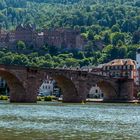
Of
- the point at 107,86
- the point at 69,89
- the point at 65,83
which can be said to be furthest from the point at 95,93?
the point at 65,83

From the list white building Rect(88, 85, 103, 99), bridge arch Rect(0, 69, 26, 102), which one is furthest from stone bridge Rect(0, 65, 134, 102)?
white building Rect(88, 85, 103, 99)

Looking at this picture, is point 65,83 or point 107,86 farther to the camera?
point 107,86

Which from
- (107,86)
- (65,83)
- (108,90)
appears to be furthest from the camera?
(108,90)

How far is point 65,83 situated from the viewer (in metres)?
122

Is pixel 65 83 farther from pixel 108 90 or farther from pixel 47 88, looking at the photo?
pixel 47 88

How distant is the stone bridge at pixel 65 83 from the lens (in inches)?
4291

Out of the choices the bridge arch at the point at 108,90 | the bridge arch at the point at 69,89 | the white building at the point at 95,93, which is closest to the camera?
the bridge arch at the point at 69,89

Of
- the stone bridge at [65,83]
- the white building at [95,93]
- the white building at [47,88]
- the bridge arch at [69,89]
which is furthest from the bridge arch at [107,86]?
the white building at [47,88]

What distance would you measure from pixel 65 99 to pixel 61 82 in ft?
11.2

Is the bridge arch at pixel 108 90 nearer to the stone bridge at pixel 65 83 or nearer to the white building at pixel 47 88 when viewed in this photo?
the stone bridge at pixel 65 83

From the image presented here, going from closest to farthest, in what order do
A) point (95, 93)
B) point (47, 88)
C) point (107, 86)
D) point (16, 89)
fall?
point (16, 89), point (107, 86), point (95, 93), point (47, 88)

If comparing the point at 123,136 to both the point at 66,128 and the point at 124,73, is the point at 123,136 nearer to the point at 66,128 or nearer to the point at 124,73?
the point at 66,128

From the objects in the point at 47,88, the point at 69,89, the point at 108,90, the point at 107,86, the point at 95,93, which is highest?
the point at 47,88

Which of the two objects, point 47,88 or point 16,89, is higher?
point 47,88
